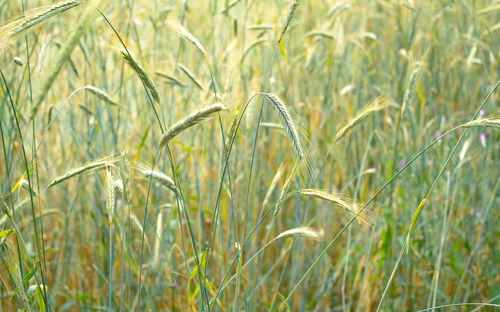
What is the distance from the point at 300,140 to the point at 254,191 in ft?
3.33

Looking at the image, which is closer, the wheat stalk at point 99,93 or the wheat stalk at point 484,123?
the wheat stalk at point 484,123

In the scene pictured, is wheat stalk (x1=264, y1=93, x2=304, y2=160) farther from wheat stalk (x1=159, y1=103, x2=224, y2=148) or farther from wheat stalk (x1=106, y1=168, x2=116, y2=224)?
wheat stalk (x1=106, y1=168, x2=116, y2=224)

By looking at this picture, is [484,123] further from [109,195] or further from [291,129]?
[109,195]

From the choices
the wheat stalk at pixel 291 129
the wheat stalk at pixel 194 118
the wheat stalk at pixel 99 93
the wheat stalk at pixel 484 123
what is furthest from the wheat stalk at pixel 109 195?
the wheat stalk at pixel 484 123

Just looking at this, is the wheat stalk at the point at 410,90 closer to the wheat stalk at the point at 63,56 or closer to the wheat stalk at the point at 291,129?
the wheat stalk at the point at 291,129

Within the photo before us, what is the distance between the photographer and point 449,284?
2.25 metres

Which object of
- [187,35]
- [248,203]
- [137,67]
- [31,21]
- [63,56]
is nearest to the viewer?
[63,56]

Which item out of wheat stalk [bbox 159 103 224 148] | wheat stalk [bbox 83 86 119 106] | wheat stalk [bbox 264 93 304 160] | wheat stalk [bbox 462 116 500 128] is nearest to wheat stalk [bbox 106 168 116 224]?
wheat stalk [bbox 159 103 224 148]

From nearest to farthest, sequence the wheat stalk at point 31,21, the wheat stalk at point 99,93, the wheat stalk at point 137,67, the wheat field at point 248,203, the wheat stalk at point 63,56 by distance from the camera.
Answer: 1. the wheat stalk at point 63,56
2. the wheat stalk at point 31,21
3. the wheat stalk at point 137,67
4. the wheat stalk at point 99,93
5. the wheat field at point 248,203

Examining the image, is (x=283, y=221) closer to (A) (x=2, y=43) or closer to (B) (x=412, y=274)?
(B) (x=412, y=274)

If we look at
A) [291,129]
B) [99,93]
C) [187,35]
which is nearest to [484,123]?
[291,129]

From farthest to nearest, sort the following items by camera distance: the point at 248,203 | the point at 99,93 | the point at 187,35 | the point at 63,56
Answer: the point at 248,203
the point at 99,93
the point at 187,35
the point at 63,56

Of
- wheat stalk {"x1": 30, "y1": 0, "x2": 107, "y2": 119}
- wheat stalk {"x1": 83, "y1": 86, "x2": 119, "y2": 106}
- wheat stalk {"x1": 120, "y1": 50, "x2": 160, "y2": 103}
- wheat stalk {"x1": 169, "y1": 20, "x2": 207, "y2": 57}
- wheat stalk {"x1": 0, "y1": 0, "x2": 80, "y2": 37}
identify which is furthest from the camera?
wheat stalk {"x1": 83, "y1": 86, "x2": 119, "y2": 106}

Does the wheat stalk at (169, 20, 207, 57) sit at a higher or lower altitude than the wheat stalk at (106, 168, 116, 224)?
higher
